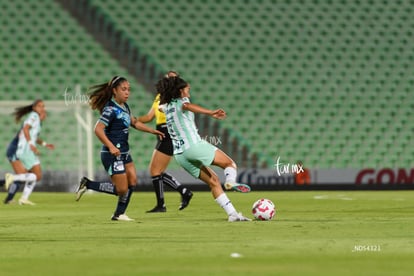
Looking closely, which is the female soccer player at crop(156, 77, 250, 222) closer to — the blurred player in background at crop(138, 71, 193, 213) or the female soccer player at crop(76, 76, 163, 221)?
the female soccer player at crop(76, 76, 163, 221)

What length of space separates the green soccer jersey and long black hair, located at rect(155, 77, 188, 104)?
112mm

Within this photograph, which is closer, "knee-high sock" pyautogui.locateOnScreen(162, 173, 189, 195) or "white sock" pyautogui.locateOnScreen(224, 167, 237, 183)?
"white sock" pyautogui.locateOnScreen(224, 167, 237, 183)

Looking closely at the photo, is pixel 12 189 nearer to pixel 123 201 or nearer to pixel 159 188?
pixel 159 188

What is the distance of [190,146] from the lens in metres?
13.2

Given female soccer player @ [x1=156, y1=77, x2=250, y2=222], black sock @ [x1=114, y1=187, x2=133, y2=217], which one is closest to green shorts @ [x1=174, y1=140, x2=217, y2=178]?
female soccer player @ [x1=156, y1=77, x2=250, y2=222]

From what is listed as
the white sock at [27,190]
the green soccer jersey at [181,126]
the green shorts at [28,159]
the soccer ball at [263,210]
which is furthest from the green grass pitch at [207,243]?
the green shorts at [28,159]

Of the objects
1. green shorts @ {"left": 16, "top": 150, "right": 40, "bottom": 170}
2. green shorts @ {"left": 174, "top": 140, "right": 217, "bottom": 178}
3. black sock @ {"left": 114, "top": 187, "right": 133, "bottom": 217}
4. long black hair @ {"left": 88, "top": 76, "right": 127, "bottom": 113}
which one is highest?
long black hair @ {"left": 88, "top": 76, "right": 127, "bottom": 113}

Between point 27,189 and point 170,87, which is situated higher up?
point 170,87

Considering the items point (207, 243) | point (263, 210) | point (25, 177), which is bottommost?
point (25, 177)

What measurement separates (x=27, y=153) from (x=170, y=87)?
8483mm

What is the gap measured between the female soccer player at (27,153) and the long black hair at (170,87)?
711 cm

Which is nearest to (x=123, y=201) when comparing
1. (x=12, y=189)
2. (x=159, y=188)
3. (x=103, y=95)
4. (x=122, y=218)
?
(x=122, y=218)

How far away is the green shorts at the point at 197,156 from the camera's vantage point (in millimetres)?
13086

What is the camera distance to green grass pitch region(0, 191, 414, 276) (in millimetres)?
7914
